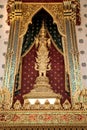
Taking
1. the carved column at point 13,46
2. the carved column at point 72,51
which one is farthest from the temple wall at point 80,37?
the carved column at point 72,51

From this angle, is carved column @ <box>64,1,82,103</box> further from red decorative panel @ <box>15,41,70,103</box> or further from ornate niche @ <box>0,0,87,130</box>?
red decorative panel @ <box>15,41,70,103</box>

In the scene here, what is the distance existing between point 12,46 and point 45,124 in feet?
7.83

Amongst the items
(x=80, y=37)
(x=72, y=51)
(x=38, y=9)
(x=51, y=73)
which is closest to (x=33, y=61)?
(x=51, y=73)

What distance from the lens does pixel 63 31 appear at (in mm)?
8109

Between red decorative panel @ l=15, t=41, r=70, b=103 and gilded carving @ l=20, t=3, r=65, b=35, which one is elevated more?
gilded carving @ l=20, t=3, r=65, b=35

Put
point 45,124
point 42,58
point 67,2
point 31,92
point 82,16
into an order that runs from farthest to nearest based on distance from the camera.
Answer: point 82,16
point 67,2
point 42,58
point 31,92
point 45,124

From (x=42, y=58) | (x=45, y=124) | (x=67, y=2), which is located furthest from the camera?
(x=67, y=2)

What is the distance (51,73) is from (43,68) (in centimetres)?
25

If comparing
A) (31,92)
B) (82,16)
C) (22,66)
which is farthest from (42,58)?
(82,16)

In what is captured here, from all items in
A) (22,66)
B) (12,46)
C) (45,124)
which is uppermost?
(12,46)

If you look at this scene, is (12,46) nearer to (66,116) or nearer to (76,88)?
(76,88)

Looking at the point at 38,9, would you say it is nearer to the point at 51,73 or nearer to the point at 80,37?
the point at 80,37

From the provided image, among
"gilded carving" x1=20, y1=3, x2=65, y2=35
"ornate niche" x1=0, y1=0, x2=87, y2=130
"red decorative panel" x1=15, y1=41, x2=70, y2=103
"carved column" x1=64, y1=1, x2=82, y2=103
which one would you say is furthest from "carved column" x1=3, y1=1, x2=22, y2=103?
"carved column" x1=64, y1=1, x2=82, y2=103

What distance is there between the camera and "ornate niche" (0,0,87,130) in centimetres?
637
